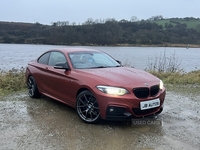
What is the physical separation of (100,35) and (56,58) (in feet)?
138

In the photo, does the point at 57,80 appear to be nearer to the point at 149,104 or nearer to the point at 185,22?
the point at 149,104

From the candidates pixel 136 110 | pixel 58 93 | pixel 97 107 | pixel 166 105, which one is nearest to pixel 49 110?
pixel 58 93

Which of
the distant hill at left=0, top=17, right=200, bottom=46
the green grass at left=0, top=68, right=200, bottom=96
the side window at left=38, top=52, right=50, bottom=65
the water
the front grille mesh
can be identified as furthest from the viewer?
the distant hill at left=0, top=17, right=200, bottom=46

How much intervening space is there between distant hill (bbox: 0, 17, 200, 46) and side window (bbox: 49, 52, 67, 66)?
39498mm

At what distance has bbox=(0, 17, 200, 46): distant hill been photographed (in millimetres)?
46406

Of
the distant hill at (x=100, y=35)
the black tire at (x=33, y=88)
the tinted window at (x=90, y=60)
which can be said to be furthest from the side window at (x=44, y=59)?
the distant hill at (x=100, y=35)

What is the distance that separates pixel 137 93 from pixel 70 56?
6.20ft

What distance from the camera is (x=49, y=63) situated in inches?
232

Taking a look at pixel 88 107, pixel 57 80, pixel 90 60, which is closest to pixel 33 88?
pixel 57 80

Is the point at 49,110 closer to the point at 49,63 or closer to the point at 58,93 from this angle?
the point at 58,93

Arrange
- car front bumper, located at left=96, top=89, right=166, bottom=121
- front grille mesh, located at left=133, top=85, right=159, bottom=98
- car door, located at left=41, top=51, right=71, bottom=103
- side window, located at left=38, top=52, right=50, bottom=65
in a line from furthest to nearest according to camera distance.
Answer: side window, located at left=38, top=52, right=50, bottom=65
car door, located at left=41, top=51, right=71, bottom=103
front grille mesh, located at left=133, top=85, right=159, bottom=98
car front bumper, located at left=96, top=89, right=166, bottom=121

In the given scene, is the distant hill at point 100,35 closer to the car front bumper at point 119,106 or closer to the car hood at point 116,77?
the car hood at point 116,77

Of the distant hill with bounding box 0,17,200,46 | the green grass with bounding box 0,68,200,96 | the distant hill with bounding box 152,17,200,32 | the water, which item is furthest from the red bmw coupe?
the distant hill with bounding box 152,17,200,32

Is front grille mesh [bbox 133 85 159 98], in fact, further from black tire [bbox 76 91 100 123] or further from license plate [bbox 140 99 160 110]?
black tire [bbox 76 91 100 123]
